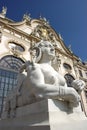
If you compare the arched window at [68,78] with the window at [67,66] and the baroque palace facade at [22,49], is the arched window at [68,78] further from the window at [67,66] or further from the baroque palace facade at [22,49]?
the window at [67,66]

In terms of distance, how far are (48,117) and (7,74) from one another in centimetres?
1122

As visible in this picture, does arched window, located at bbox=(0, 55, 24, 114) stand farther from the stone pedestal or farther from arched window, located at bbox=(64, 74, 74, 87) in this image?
the stone pedestal

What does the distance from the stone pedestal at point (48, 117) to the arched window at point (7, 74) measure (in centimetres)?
927

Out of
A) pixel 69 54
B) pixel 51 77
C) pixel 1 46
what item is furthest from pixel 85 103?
pixel 51 77

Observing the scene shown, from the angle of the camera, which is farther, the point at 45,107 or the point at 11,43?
the point at 11,43

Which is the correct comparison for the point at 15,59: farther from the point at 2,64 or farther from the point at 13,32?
the point at 13,32

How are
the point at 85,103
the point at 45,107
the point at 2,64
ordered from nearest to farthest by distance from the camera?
1. the point at 45,107
2. the point at 2,64
3. the point at 85,103

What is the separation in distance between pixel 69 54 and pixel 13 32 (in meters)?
10.1

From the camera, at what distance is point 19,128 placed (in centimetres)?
229

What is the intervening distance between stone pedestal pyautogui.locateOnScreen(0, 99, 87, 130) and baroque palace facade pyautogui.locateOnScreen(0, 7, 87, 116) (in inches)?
297

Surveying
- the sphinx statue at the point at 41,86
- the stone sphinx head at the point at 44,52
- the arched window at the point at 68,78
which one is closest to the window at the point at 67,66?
the arched window at the point at 68,78

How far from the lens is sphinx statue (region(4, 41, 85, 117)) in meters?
2.26

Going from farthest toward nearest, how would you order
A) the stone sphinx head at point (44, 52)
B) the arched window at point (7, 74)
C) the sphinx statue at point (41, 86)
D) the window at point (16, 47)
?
the window at point (16, 47) < the arched window at point (7, 74) < the stone sphinx head at point (44, 52) < the sphinx statue at point (41, 86)

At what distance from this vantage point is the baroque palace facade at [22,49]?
12736mm
